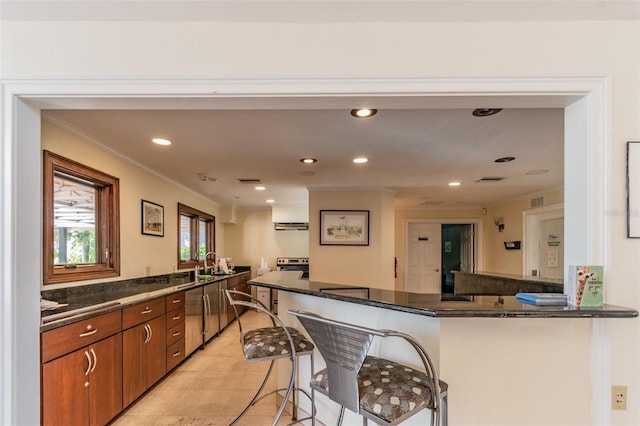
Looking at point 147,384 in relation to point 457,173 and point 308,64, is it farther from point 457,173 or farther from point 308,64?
point 457,173

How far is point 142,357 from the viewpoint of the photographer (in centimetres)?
270

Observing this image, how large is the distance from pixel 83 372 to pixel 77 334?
0.81 feet

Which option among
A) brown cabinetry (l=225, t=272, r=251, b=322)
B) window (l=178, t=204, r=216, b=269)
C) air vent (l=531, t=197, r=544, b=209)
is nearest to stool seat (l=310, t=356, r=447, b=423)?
window (l=178, t=204, r=216, b=269)

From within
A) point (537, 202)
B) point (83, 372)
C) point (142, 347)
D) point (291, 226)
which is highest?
point (537, 202)

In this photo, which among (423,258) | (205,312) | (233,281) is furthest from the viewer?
(423,258)

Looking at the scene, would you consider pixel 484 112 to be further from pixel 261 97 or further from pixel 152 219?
pixel 152 219

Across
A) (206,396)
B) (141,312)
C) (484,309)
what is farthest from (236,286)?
(484,309)

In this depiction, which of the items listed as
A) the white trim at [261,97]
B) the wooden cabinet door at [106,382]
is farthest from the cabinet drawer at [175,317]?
the white trim at [261,97]

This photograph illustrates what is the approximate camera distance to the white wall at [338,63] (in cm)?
141

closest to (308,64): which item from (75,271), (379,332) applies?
(379,332)

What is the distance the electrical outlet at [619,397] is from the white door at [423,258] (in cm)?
581

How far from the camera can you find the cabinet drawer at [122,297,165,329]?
8.11 ft

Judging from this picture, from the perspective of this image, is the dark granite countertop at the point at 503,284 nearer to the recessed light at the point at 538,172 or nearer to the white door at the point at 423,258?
the recessed light at the point at 538,172


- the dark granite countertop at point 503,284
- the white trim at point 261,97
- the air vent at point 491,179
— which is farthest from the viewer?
the air vent at point 491,179
